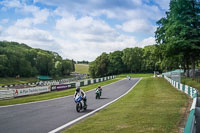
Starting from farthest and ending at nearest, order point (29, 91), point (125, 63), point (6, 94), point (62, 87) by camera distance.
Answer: point (125, 63)
point (62, 87)
point (29, 91)
point (6, 94)

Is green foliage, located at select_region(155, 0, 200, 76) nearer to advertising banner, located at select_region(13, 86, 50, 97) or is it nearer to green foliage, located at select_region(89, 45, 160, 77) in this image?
advertising banner, located at select_region(13, 86, 50, 97)

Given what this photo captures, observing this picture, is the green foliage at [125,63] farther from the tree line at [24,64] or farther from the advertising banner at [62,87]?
the advertising banner at [62,87]


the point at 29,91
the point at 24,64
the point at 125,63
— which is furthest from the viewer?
the point at 125,63

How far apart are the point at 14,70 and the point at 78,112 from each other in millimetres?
90729

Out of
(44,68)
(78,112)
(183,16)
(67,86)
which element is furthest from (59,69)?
(78,112)

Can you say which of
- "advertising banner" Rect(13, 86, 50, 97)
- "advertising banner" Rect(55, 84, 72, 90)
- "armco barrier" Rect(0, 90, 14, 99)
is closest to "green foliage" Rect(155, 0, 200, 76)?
"advertising banner" Rect(55, 84, 72, 90)

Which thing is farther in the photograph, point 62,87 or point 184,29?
point 62,87

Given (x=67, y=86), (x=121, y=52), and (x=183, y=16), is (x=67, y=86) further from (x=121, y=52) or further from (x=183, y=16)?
(x=121, y=52)

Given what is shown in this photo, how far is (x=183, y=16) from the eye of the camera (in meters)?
31.8

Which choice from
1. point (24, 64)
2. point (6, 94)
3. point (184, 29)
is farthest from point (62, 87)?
point (24, 64)

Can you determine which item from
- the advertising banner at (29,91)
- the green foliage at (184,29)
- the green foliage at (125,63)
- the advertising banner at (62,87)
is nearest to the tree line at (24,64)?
the green foliage at (125,63)

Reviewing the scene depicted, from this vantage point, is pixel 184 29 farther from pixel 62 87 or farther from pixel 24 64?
pixel 24 64

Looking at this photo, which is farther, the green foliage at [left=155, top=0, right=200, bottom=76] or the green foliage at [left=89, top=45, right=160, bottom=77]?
the green foliage at [left=89, top=45, right=160, bottom=77]

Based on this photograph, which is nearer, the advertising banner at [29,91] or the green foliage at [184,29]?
the advertising banner at [29,91]
